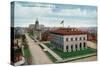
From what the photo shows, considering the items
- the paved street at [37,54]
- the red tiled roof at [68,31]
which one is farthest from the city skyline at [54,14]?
the paved street at [37,54]

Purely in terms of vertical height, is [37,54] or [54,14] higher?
[54,14]

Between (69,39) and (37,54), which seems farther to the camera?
(69,39)

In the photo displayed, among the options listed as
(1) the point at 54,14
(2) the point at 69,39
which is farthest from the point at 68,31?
(1) the point at 54,14

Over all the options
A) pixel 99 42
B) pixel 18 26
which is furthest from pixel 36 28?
pixel 99 42

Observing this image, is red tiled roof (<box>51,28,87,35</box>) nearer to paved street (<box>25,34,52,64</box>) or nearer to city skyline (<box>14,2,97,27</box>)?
city skyline (<box>14,2,97,27</box>)

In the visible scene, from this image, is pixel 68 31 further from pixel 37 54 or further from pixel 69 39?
pixel 37 54

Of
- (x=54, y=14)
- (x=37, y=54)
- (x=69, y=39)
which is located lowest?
(x=37, y=54)

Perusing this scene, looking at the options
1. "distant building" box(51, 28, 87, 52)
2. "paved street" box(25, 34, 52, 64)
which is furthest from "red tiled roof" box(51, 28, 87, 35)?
"paved street" box(25, 34, 52, 64)
